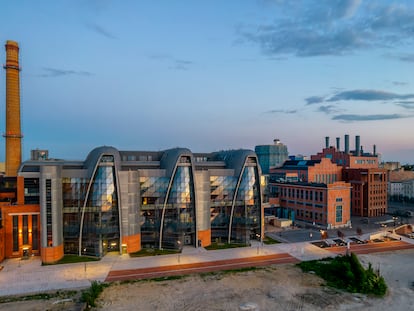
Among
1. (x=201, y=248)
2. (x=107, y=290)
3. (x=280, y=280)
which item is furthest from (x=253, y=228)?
(x=107, y=290)

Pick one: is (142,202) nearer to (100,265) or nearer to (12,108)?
(100,265)

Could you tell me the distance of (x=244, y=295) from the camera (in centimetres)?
3688

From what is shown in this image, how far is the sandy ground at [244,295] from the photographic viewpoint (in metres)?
34.0

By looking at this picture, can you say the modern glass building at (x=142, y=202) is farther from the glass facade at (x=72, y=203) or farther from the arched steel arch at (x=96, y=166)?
the glass facade at (x=72, y=203)

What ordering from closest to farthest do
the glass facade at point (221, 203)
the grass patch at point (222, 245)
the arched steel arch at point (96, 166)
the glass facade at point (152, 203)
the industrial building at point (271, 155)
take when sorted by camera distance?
the arched steel arch at point (96, 166) → the glass facade at point (152, 203) → the grass patch at point (222, 245) → the glass facade at point (221, 203) → the industrial building at point (271, 155)

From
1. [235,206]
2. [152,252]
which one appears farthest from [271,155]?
[152,252]

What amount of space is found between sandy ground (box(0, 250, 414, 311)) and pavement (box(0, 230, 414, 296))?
4.78 meters

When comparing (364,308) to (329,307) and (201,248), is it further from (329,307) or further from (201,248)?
(201,248)

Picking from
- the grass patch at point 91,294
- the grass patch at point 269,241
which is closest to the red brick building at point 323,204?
the grass patch at point 269,241

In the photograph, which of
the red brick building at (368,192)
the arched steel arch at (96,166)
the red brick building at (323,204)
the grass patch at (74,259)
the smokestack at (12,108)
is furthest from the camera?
the red brick building at (368,192)

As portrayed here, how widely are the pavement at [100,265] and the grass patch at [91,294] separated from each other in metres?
2.86

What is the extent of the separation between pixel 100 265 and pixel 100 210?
9256mm

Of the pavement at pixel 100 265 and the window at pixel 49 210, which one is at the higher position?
the window at pixel 49 210

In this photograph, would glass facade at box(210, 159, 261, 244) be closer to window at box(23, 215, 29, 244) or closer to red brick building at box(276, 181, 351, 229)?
red brick building at box(276, 181, 351, 229)
